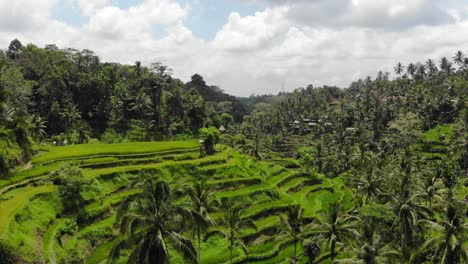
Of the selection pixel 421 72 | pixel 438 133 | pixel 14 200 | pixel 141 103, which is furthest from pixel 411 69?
pixel 14 200

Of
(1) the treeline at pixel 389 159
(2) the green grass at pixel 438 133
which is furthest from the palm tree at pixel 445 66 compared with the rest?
(2) the green grass at pixel 438 133

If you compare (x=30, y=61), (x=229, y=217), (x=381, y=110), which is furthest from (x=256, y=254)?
(x=381, y=110)

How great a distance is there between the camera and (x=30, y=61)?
305ft

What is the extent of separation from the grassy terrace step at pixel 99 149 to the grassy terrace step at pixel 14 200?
8.36m

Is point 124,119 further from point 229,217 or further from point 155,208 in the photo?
point 155,208

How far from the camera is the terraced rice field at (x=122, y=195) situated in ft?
113

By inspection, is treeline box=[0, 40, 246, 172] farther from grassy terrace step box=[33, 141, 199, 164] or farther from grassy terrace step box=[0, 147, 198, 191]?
grassy terrace step box=[0, 147, 198, 191]

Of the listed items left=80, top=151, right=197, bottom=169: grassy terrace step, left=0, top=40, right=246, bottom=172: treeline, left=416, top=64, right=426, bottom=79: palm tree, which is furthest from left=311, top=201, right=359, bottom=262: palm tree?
left=416, top=64, right=426, bottom=79: palm tree

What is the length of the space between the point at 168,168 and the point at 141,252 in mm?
34977

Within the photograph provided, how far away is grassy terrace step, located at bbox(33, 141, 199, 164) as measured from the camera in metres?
51.5

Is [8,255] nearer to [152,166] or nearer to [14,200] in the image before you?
[14,200]

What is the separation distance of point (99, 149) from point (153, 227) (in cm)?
4048

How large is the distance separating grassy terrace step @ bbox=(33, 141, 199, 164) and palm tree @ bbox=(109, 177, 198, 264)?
110 feet

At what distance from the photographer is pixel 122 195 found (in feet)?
151
